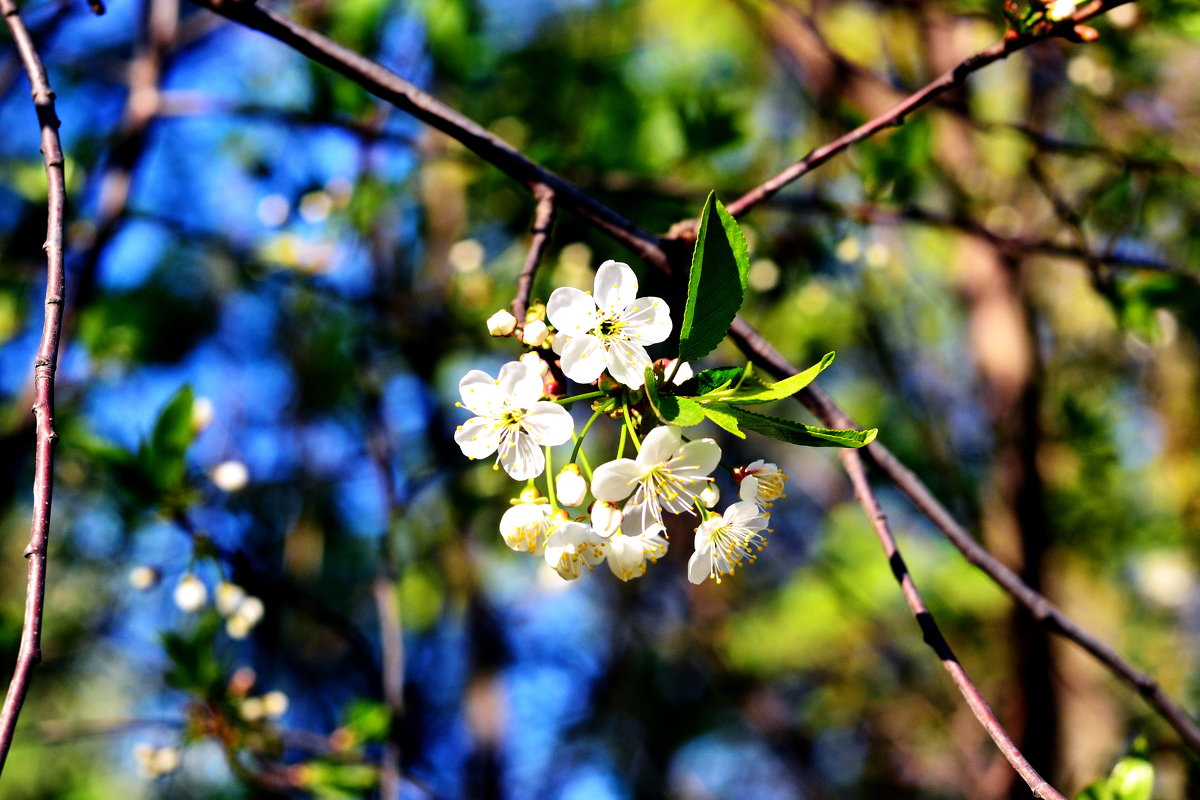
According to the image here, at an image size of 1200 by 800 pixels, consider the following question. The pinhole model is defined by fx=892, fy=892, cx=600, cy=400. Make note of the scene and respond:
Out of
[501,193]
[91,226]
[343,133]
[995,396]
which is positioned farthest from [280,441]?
[995,396]

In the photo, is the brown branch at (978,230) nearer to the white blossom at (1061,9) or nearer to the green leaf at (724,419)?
the white blossom at (1061,9)

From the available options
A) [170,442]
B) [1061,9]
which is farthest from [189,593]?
[1061,9]

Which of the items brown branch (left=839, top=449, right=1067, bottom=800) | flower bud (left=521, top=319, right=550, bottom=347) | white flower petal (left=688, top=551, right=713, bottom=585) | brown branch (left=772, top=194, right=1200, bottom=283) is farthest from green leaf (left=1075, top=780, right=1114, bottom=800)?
flower bud (left=521, top=319, right=550, bottom=347)

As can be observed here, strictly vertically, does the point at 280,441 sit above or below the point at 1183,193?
below

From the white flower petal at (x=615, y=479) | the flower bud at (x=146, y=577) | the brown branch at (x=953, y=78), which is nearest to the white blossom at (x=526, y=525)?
the white flower petal at (x=615, y=479)

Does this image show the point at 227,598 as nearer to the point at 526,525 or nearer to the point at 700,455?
the point at 526,525

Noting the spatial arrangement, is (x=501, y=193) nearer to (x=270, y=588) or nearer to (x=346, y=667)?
(x=270, y=588)
